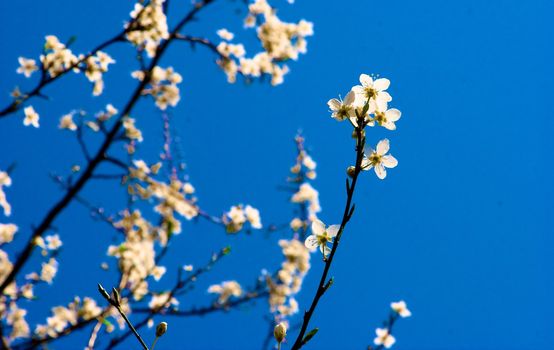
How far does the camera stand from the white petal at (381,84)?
1612 mm

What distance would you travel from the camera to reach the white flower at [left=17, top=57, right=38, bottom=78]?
507cm

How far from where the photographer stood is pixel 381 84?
1.64 m

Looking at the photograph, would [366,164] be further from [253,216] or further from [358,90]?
[253,216]

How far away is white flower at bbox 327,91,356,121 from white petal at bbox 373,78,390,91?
0.18 metres

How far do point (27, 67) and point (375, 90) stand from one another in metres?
4.80

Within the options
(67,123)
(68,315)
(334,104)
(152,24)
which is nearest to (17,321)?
(68,315)

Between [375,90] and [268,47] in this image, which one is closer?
[375,90]

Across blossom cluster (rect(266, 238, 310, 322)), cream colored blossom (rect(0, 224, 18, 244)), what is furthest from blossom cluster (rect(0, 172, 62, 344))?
blossom cluster (rect(266, 238, 310, 322))

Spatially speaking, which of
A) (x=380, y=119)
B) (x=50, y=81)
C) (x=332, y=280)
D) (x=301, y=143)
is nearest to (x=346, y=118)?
(x=380, y=119)

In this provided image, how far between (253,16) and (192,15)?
1.09 metres

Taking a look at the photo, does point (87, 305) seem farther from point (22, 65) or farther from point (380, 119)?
point (380, 119)

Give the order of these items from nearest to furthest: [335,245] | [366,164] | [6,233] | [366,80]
→ [335,245], [366,164], [366,80], [6,233]

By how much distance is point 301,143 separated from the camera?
6.29 metres

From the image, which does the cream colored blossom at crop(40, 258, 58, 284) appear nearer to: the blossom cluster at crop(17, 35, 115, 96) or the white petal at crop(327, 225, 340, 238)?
the blossom cluster at crop(17, 35, 115, 96)
